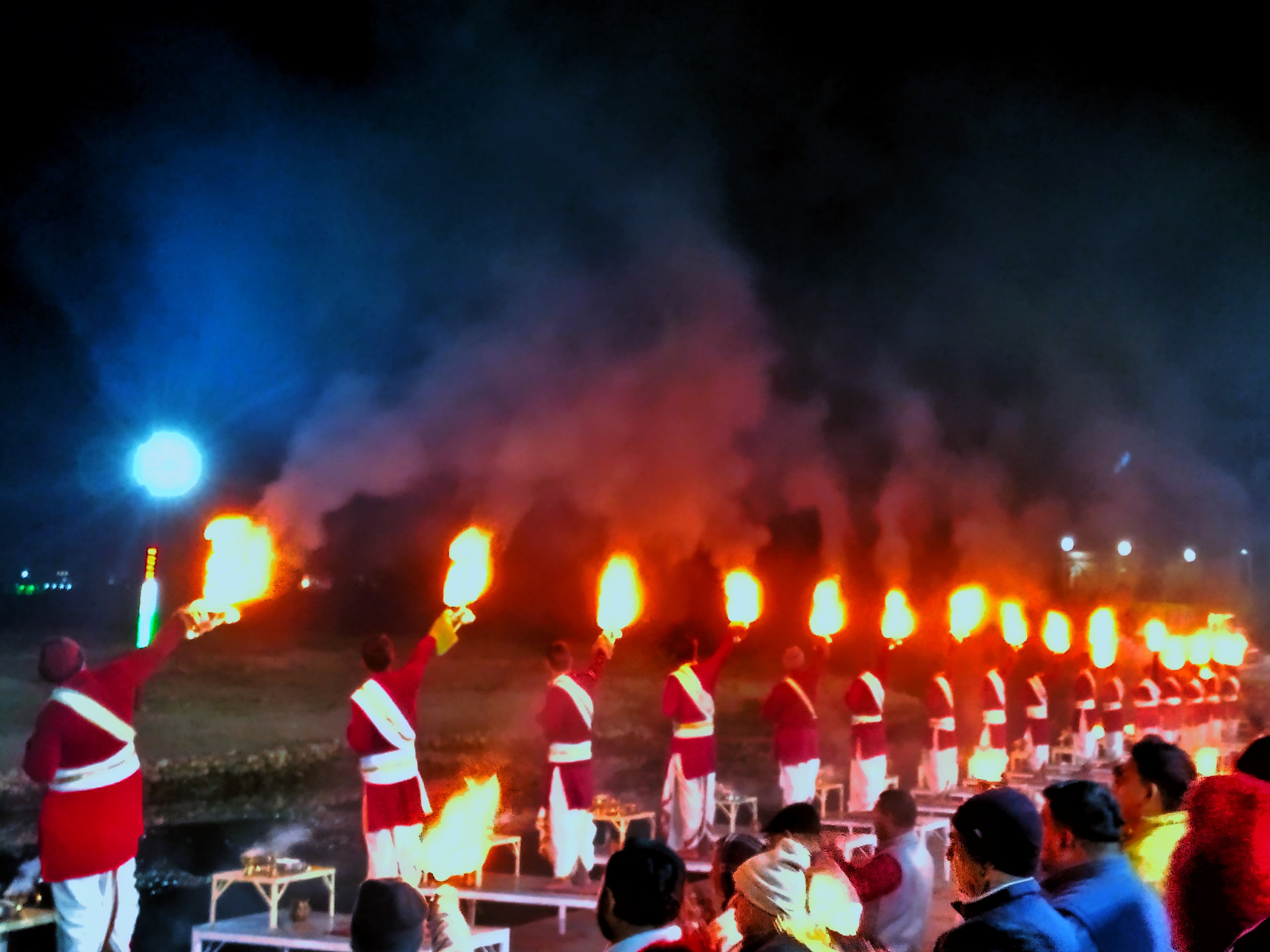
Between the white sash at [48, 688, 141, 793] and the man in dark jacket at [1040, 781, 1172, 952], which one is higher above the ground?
the white sash at [48, 688, 141, 793]

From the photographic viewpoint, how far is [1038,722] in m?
17.1

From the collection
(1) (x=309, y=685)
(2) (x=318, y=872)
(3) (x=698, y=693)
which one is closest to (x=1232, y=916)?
(2) (x=318, y=872)

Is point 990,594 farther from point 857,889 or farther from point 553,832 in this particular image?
point 857,889

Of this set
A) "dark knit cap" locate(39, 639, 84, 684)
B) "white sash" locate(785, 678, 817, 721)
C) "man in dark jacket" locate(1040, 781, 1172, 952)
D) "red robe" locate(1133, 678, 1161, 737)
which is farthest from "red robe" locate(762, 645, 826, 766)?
"red robe" locate(1133, 678, 1161, 737)

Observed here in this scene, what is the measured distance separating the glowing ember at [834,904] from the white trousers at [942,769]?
10640 millimetres

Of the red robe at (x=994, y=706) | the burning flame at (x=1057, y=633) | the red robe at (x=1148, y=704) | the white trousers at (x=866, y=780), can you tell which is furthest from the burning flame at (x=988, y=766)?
the red robe at (x=1148, y=704)

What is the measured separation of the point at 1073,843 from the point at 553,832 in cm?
616

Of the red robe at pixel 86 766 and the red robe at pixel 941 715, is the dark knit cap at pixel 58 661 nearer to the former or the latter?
the red robe at pixel 86 766

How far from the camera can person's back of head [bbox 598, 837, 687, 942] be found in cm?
308

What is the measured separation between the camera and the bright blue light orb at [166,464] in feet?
25.1

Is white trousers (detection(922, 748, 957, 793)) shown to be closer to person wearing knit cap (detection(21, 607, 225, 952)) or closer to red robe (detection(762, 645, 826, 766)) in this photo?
red robe (detection(762, 645, 826, 766))

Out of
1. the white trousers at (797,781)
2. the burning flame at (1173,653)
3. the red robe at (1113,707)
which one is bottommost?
the white trousers at (797,781)

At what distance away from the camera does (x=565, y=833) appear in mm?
9062

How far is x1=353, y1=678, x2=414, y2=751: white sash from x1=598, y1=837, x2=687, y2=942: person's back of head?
462 centimetres
